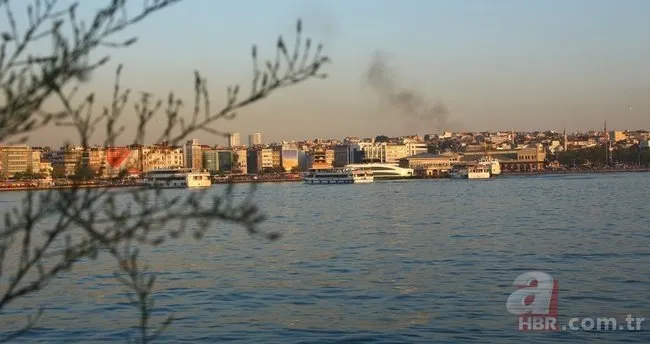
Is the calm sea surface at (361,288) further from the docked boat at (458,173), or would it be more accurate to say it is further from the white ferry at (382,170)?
the docked boat at (458,173)

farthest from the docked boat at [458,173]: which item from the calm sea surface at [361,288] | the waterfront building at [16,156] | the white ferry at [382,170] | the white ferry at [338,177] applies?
the waterfront building at [16,156]

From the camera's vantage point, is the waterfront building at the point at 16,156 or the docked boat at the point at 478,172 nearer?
the waterfront building at the point at 16,156

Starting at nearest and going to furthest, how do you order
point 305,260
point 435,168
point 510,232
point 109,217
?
1. point 109,217
2. point 305,260
3. point 510,232
4. point 435,168

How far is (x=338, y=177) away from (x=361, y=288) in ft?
281

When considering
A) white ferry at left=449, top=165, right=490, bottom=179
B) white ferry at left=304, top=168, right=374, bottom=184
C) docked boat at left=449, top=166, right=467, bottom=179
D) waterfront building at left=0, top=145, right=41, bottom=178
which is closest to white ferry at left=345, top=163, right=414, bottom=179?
white ferry at left=304, top=168, right=374, bottom=184

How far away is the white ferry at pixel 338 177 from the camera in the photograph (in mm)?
99512

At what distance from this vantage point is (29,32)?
9.13ft

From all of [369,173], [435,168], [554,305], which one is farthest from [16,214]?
[435,168]

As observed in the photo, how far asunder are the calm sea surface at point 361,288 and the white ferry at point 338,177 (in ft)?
243

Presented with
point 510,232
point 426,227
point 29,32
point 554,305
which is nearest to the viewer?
A: point 29,32

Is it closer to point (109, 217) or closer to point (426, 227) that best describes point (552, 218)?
point (426, 227)

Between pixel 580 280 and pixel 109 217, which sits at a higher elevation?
pixel 109 217

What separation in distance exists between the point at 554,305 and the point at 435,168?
124763 millimetres

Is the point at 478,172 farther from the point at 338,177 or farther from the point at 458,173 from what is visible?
the point at 338,177
